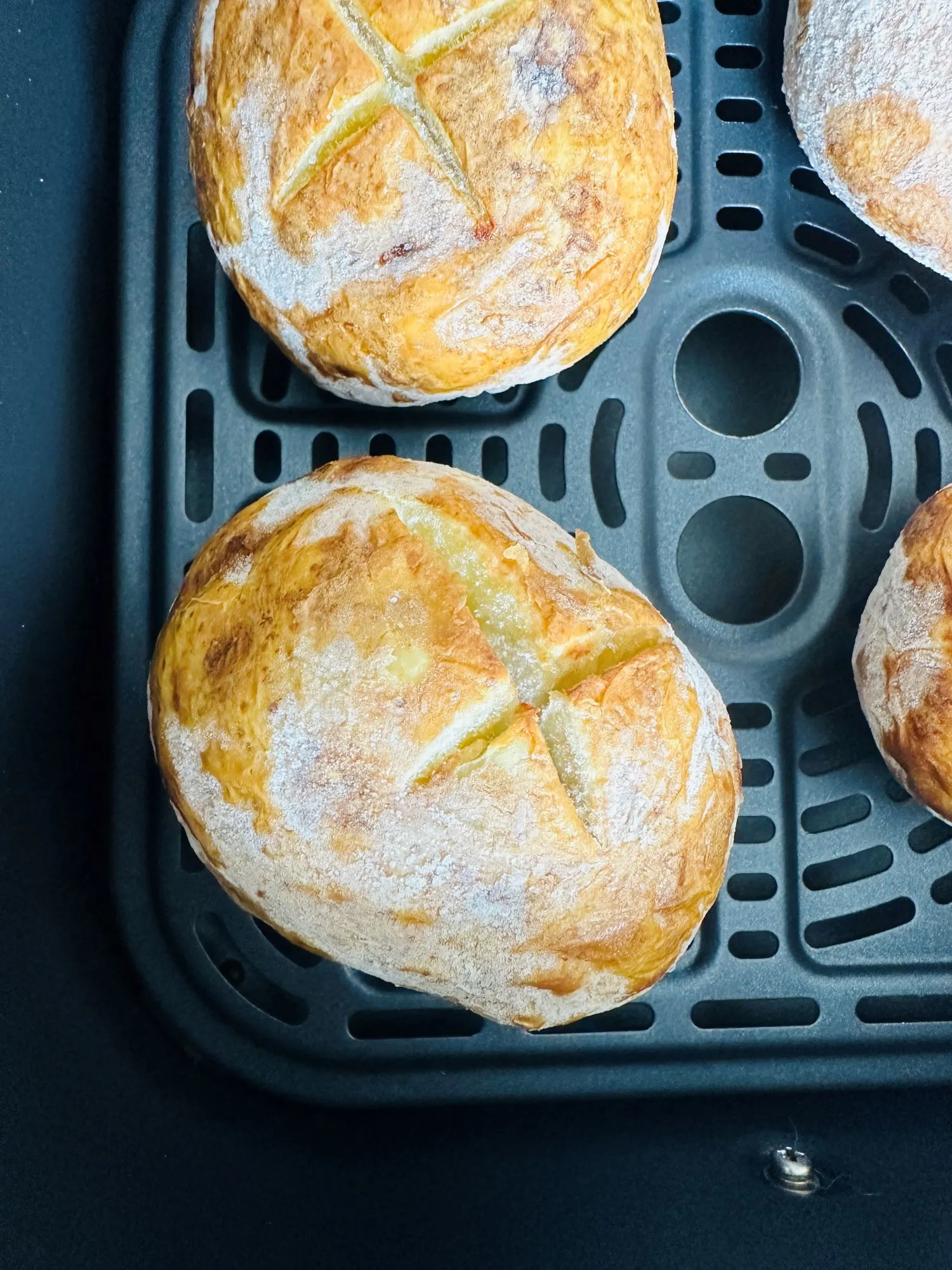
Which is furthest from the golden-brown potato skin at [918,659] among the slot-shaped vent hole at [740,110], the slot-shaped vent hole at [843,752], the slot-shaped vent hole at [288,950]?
the slot-shaped vent hole at [288,950]

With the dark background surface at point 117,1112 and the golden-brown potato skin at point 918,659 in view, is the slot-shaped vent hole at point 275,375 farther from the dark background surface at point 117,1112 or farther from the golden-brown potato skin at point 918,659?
the golden-brown potato skin at point 918,659

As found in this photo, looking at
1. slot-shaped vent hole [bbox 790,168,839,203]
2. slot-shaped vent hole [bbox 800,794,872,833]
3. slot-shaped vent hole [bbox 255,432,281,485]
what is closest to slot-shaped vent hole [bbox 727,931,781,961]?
slot-shaped vent hole [bbox 800,794,872,833]

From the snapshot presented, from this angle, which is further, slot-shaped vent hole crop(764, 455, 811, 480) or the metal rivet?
slot-shaped vent hole crop(764, 455, 811, 480)

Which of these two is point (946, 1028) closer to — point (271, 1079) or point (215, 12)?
point (271, 1079)

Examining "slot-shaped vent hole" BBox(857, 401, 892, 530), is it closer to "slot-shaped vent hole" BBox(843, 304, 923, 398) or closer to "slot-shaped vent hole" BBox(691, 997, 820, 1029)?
"slot-shaped vent hole" BBox(843, 304, 923, 398)

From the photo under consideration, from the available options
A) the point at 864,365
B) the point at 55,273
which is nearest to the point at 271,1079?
the point at 55,273
